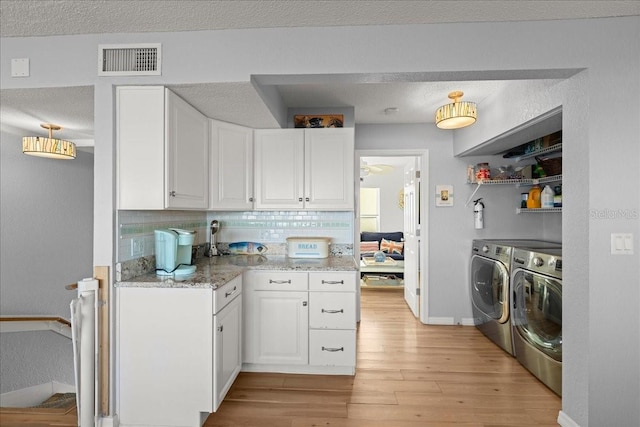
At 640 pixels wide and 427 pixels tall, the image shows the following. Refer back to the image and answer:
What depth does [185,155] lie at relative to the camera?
2.31 meters

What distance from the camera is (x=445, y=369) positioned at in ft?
9.09

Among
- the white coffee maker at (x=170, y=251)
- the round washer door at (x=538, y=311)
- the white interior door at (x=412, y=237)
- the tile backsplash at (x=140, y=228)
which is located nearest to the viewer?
the tile backsplash at (x=140, y=228)

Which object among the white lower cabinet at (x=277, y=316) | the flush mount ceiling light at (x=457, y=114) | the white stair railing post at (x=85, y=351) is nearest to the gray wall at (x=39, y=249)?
the white stair railing post at (x=85, y=351)

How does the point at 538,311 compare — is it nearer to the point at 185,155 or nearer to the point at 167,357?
the point at 167,357

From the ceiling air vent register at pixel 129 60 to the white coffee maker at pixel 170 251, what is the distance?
3.20ft

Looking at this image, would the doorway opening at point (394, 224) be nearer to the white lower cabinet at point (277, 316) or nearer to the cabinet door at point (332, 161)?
the cabinet door at point (332, 161)

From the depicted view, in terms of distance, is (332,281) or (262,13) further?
(332,281)

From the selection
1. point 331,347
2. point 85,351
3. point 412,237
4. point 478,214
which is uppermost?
point 478,214

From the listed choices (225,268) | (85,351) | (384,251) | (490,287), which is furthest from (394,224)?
(85,351)

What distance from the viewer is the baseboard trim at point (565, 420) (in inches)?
76.3

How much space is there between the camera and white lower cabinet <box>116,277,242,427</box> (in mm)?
1974

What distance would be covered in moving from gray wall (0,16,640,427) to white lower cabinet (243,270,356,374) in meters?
1.09

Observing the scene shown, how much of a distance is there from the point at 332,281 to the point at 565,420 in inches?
63.7

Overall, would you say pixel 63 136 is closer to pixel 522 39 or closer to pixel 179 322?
pixel 179 322
